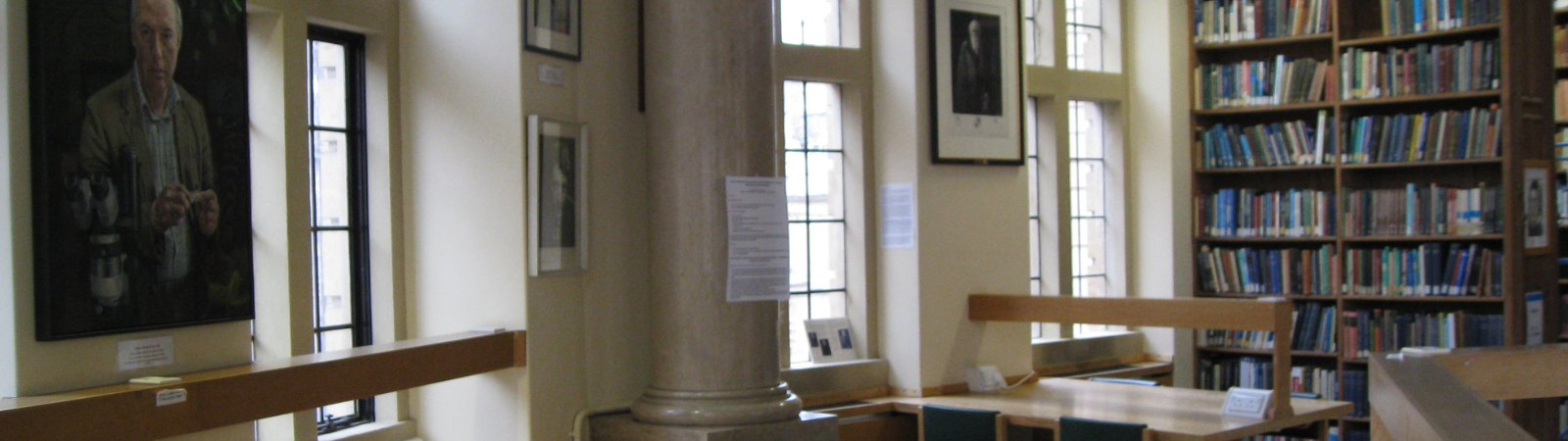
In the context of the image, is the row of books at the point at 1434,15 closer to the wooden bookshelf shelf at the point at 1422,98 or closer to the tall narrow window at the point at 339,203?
the wooden bookshelf shelf at the point at 1422,98

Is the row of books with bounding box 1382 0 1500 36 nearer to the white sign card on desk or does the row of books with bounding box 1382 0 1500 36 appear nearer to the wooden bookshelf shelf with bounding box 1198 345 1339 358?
the wooden bookshelf shelf with bounding box 1198 345 1339 358

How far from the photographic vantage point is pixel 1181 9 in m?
7.17

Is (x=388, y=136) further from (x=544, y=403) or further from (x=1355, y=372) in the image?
(x=1355, y=372)

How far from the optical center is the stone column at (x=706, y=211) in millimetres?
4457

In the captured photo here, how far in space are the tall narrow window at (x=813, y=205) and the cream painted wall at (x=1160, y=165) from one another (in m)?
2.09

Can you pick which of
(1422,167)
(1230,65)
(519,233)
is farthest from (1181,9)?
(519,233)

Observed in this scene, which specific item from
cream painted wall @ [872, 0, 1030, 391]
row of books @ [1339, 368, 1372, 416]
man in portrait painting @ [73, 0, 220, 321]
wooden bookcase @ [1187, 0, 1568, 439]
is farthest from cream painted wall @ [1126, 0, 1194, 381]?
man in portrait painting @ [73, 0, 220, 321]

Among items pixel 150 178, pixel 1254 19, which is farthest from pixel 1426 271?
pixel 150 178

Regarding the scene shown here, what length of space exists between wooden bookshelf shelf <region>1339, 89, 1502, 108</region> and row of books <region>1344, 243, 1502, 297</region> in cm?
73

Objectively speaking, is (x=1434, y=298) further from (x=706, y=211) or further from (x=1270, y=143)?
(x=706, y=211)

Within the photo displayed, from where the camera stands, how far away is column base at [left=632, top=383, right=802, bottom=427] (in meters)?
4.39

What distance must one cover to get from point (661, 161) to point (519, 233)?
0.59 m

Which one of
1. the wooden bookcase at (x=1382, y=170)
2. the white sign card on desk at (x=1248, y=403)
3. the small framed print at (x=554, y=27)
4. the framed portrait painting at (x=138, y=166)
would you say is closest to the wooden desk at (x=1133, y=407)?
the white sign card on desk at (x=1248, y=403)

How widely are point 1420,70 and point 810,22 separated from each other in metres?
3.11
